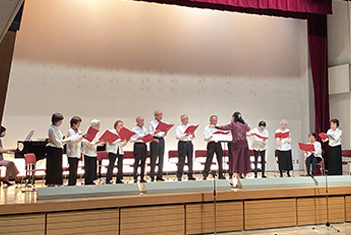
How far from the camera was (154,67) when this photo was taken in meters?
8.69

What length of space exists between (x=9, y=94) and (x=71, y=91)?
1319 mm

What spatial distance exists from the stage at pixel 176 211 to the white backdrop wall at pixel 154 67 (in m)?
3.60

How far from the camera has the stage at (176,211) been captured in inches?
157

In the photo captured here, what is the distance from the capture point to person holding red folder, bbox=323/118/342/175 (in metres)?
6.75

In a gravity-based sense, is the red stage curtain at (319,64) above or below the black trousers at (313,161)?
above

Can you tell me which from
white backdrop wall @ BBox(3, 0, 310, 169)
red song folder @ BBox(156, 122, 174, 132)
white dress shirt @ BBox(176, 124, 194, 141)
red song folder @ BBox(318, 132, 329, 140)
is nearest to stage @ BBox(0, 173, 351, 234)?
red song folder @ BBox(318, 132, 329, 140)

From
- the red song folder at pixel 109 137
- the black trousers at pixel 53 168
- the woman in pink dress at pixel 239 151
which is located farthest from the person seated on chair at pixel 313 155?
the black trousers at pixel 53 168

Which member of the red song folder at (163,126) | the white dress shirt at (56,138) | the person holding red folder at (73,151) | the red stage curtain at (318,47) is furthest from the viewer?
the red stage curtain at (318,47)

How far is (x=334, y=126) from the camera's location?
6.71 metres

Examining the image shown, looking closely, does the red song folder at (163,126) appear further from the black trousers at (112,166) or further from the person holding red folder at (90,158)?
the person holding red folder at (90,158)

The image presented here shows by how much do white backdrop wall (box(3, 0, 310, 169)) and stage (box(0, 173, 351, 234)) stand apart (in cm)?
360

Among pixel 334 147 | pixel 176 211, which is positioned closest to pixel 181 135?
pixel 176 211

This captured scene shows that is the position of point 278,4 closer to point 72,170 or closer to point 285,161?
point 285,161

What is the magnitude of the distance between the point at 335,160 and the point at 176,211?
4.10m
